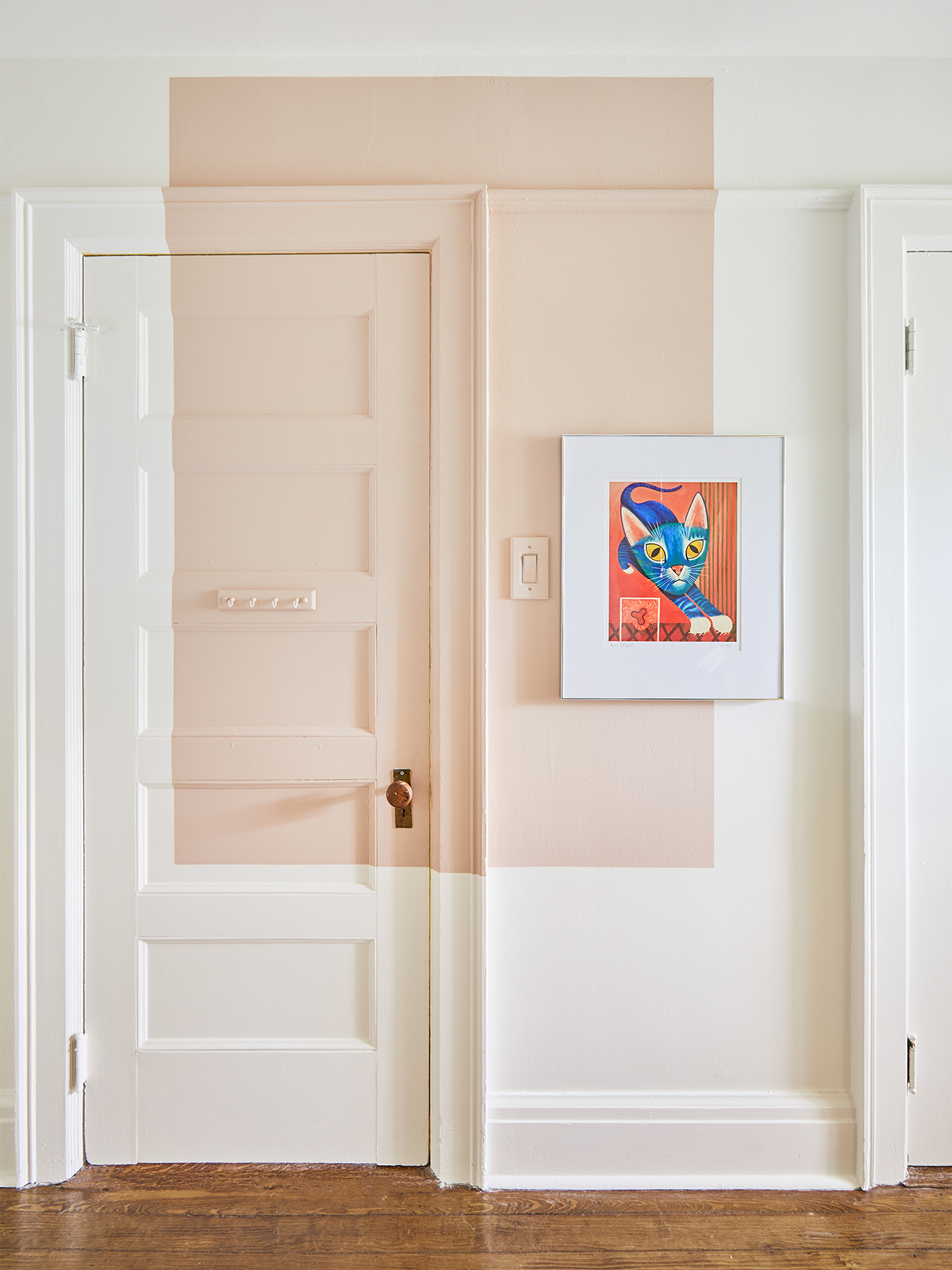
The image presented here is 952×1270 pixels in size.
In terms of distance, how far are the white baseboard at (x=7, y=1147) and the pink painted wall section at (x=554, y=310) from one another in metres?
1.23

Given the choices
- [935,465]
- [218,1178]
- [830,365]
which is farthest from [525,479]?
[218,1178]

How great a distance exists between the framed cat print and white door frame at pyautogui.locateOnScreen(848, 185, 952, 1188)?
0.20 m

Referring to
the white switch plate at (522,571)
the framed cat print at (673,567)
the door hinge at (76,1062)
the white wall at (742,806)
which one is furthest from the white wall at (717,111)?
the door hinge at (76,1062)

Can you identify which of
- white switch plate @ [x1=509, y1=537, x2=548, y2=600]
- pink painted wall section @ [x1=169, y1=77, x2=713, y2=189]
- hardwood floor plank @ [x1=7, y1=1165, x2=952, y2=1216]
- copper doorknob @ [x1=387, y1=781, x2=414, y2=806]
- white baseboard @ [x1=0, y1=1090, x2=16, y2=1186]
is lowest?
hardwood floor plank @ [x1=7, y1=1165, x2=952, y2=1216]

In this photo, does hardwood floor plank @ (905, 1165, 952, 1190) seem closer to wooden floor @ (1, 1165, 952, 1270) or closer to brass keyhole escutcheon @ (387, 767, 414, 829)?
wooden floor @ (1, 1165, 952, 1270)

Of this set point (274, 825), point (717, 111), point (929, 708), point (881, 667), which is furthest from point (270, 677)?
point (717, 111)

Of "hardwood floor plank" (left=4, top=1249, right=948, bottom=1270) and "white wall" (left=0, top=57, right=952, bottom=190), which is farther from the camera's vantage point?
"white wall" (left=0, top=57, right=952, bottom=190)

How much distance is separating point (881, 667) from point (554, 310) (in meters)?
1.08

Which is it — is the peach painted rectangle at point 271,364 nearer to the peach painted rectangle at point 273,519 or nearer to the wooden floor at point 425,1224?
the peach painted rectangle at point 273,519

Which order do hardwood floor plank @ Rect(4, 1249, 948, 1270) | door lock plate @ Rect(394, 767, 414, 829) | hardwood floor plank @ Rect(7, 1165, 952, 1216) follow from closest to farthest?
1. hardwood floor plank @ Rect(4, 1249, 948, 1270)
2. hardwood floor plank @ Rect(7, 1165, 952, 1216)
3. door lock plate @ Rect(394, 767, 414, 829)

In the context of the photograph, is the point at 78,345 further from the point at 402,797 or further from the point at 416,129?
the point at 402,797

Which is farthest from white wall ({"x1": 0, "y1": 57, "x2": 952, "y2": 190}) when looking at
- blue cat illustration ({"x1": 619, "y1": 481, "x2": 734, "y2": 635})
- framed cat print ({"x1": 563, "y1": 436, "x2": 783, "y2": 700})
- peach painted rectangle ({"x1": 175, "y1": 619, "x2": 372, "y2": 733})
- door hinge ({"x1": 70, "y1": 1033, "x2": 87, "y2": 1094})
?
door hinge ({"x1": 70, "y1": 1033, "x2": 87, "y2": 1094})

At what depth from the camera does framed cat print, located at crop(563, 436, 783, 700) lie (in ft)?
5.56

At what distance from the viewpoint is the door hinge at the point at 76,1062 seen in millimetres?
1698
